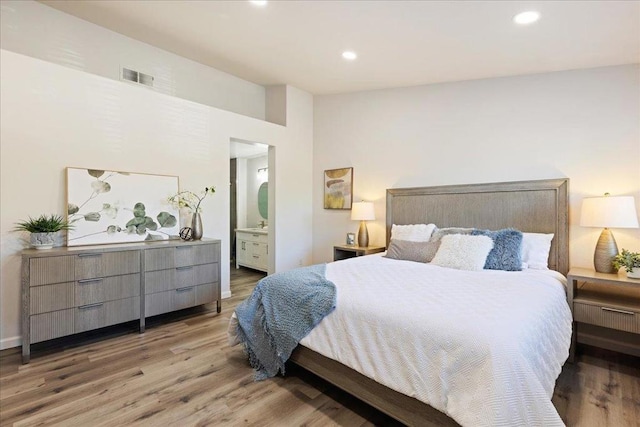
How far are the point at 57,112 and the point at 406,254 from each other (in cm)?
357

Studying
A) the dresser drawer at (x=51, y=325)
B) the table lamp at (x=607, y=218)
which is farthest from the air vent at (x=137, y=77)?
the table lamp at (x=607, y=218)

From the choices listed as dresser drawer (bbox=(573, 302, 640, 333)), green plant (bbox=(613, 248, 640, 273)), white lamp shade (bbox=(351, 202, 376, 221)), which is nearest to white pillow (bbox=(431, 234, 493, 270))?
dresser drawer (bbox=(573, 302, 640, 333))

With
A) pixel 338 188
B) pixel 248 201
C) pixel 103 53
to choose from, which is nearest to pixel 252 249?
pixel 248 201

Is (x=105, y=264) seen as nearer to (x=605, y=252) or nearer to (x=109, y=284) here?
(x=109, y=284)

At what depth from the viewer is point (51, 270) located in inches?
98.0

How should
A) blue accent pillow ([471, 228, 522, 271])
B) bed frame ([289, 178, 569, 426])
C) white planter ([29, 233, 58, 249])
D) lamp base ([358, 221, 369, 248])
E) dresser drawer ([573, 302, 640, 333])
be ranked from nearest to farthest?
1. bed frame ([289, 178, 569, 426])
2. dresser drawer ([573, 302, 640, 333])
3. white planter ([29, 233, 58, 249])
4. blue accent pillow ([471, 228, 522, 271])
5. lamp base ([358, 221, 369, 248])

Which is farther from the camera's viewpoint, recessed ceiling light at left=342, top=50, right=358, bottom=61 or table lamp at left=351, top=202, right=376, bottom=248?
table lamp at left=351, top=202, right=376, bottom=248

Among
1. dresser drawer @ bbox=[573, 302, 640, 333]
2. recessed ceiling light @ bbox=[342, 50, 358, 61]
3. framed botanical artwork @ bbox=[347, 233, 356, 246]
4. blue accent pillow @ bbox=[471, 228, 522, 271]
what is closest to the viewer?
dresser drawer @ bbox=[573, 302, 640, 333]

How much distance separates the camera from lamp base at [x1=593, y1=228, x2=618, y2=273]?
8.53 ft

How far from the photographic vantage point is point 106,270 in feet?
9.05

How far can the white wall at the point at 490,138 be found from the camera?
284 centimetres

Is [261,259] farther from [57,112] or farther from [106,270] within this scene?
[57,112]

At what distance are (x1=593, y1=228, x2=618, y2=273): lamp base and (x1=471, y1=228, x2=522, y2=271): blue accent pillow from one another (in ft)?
1.92

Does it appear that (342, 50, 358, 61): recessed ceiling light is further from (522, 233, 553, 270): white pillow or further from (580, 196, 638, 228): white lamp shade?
(580, 196, 638, 228): white lamp shade
